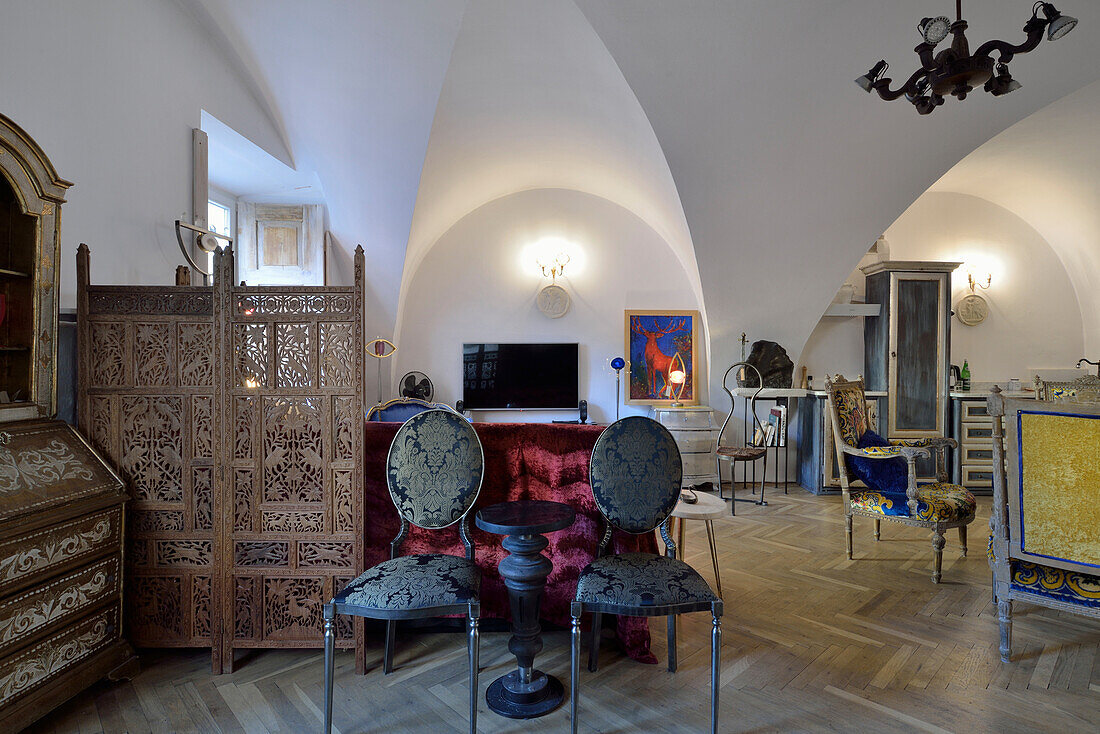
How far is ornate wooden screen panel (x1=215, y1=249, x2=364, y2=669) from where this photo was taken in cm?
230

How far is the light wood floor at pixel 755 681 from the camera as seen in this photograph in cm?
194

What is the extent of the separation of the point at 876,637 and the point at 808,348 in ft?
13.3

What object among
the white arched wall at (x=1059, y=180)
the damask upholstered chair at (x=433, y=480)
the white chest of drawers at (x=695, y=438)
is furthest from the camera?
the white chest of drawers at (x=695, y=438)

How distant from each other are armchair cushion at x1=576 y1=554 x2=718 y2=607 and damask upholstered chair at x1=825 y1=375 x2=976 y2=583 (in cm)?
196

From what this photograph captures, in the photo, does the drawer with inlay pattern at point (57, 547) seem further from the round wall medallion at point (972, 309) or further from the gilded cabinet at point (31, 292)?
the round wall medallion at point (972, 309)

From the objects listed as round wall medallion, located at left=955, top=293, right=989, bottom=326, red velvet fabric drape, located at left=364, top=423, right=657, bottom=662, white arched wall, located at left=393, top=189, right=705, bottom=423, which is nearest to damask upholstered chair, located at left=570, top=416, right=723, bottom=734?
red velvet fabric drape, located at left=364, top=423, right=657, bottom=662

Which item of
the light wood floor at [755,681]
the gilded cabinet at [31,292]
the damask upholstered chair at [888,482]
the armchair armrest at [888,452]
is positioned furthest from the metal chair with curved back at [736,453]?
the gilded cabinet at [31,292]

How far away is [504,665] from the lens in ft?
7.72

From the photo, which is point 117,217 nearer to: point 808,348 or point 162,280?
point 162,280

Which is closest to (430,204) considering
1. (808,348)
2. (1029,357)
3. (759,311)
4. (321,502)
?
(759,311)

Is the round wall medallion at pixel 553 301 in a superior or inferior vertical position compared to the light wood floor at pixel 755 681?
superior

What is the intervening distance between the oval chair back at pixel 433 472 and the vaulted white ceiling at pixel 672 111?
2.54 m

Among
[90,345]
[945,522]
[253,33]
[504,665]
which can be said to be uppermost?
[253,33]

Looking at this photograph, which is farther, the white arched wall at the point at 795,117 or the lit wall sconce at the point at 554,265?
the lit wall sconce at the point at 554,265
